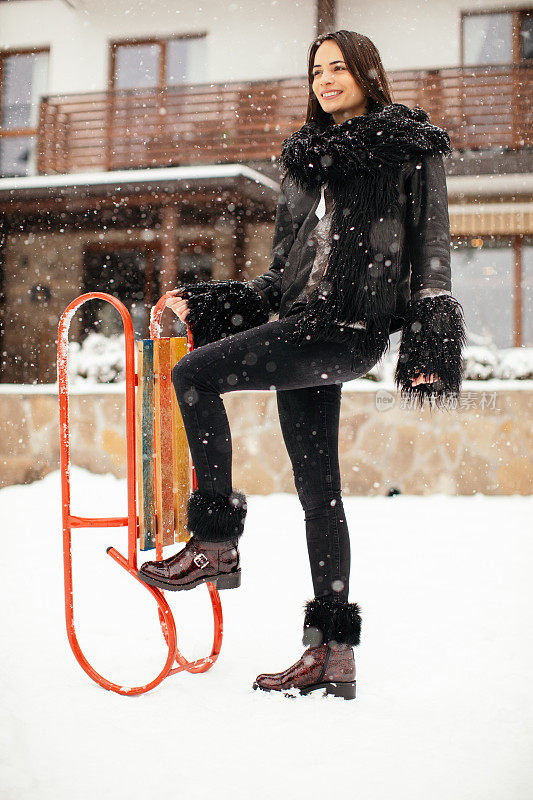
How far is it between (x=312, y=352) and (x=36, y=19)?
41.0 feet

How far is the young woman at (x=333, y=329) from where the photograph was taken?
6.41 feet

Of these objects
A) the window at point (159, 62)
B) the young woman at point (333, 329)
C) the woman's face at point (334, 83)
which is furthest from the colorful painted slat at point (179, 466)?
the window at point (159, 62)

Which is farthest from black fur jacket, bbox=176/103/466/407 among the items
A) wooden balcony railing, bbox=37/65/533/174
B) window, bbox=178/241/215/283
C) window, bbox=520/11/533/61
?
window, bbox=520/11/533/61

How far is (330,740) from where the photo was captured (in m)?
1.81

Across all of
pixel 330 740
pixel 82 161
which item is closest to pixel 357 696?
pixel 330 740

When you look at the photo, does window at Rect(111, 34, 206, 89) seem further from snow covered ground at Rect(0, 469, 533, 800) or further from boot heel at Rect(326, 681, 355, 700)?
boot heel at Rect(326, 681, 355, 700)

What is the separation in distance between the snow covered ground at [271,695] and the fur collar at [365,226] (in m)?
1.04

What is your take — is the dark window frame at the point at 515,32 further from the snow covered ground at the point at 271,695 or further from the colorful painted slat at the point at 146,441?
Result: the colorful painted slat at the point at 146,441

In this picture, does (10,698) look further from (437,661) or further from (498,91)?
(498,91)

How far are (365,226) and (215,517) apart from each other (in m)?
0.91

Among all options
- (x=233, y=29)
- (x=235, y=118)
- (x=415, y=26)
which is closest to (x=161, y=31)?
(x=233, y=29)

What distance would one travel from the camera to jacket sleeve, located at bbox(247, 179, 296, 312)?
2.27 m

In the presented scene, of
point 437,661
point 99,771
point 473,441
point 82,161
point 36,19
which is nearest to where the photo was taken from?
point 99,771

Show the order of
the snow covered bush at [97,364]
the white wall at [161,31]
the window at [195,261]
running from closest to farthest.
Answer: the snow covered bush at [97,364] < the white wall at [161,31] < the window at [195,261]
